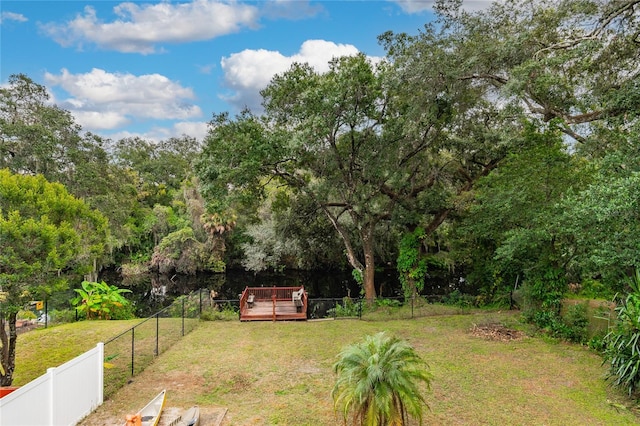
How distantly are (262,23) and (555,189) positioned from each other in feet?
40.4

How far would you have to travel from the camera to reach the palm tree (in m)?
5.74

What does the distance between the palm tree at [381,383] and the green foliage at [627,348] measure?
4650 millimetres

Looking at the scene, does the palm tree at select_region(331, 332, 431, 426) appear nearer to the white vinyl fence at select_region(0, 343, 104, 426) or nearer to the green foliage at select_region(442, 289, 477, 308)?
the white vinyl fence at select_region(0, 343, 104, 426)

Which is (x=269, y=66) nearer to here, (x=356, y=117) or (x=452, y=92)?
(x=356, y=117)

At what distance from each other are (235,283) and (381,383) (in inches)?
997

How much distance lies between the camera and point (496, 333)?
12336 millimetres

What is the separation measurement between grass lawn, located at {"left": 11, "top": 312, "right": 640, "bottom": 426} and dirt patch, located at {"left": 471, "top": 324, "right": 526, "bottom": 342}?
141 millimetres

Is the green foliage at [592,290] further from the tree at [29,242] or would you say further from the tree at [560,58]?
the tree at [29,242]

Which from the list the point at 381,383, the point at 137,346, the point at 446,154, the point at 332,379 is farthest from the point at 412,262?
the point at 381,383

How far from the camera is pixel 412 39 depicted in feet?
44.2

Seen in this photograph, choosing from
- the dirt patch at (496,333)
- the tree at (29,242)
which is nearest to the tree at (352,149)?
the dirt patch at (496,333)

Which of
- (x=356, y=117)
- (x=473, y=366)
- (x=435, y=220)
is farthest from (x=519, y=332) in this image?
(x=356, y=117)

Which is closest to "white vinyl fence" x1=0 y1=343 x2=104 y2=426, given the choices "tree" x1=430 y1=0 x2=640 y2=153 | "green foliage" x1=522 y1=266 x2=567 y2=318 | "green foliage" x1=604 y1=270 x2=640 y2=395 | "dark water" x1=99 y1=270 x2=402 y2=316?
"green foliage" x1=604 y1=270 x2=640 y2=395

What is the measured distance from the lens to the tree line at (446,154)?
9.04 m
